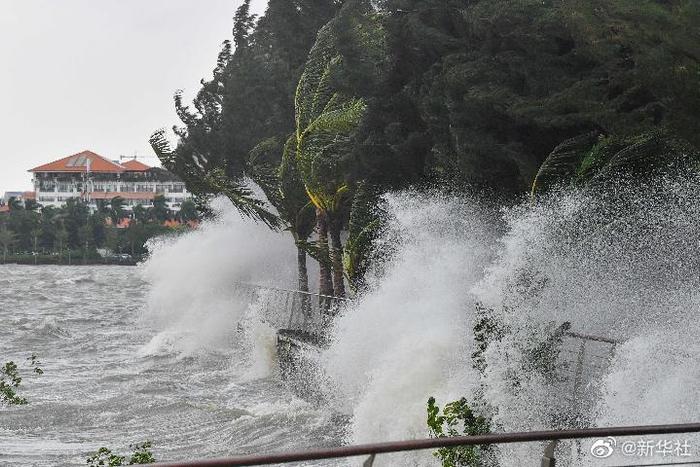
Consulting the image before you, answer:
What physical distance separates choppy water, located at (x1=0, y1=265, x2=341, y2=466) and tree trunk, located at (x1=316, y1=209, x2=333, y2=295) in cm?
297

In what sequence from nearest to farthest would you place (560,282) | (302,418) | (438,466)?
(438,466)
(560,282)
(302,418)

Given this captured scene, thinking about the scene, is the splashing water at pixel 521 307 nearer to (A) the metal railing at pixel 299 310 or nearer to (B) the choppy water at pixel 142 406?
(A) the metal railing at pixel 299 310

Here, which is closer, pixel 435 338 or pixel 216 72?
pixel 435 338

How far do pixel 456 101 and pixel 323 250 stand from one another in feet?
25.0

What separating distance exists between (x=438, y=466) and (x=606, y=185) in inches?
305

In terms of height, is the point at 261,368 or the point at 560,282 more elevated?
the point at 560,282

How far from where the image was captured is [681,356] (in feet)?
39.5

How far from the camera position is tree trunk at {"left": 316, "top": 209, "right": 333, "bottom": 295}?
29.2 metres

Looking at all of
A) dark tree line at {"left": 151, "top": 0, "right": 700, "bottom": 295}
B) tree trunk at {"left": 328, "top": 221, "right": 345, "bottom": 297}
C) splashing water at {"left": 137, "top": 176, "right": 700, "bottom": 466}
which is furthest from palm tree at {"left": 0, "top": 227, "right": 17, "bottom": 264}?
splashing water at {"left": 137, "top": 176, "right": 700, "bottom": 466}

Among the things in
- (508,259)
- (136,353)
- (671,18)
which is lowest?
(136,353)

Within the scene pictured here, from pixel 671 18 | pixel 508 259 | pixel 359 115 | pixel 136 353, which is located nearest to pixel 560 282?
pixel 508 259

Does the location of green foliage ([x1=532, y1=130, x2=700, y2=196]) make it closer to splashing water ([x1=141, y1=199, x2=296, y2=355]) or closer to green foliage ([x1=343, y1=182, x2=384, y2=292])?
green foliage ([x1=343, y1=182, x2=384, y2=292])

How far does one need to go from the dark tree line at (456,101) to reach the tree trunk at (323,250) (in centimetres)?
4

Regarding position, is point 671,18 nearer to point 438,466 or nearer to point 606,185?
point 606,185
